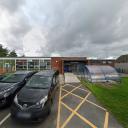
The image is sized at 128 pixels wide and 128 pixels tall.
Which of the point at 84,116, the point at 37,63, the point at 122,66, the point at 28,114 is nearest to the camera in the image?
the point at 28,114

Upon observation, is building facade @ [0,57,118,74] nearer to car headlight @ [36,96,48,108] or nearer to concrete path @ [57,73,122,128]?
concrete path @ [57,73,122,128]

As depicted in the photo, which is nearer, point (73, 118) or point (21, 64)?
point (73, 118)

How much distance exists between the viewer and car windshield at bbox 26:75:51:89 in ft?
26.0

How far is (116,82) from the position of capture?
18.0 m

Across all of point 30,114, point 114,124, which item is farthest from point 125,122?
point 30,114

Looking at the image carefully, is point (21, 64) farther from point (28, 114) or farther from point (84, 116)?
point (28, 114)

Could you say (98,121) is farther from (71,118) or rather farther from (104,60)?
(104,60)

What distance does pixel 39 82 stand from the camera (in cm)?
838

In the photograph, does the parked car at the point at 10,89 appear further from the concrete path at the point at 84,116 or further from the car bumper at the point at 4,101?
the concrete path at the point at 84,116

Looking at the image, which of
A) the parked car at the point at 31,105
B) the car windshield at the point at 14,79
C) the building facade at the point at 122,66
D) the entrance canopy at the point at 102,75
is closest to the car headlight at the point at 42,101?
the parked car at the point at 31,105

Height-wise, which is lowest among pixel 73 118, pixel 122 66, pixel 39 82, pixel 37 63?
pixel 73 118

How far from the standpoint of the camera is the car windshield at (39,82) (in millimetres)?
7923

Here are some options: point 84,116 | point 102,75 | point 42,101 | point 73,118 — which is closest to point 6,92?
point 42,101

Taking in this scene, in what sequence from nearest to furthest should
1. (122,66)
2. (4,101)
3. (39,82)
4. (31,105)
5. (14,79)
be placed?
(31,105)
(4,101)
(39,82)
(14,79)
(122,66)
